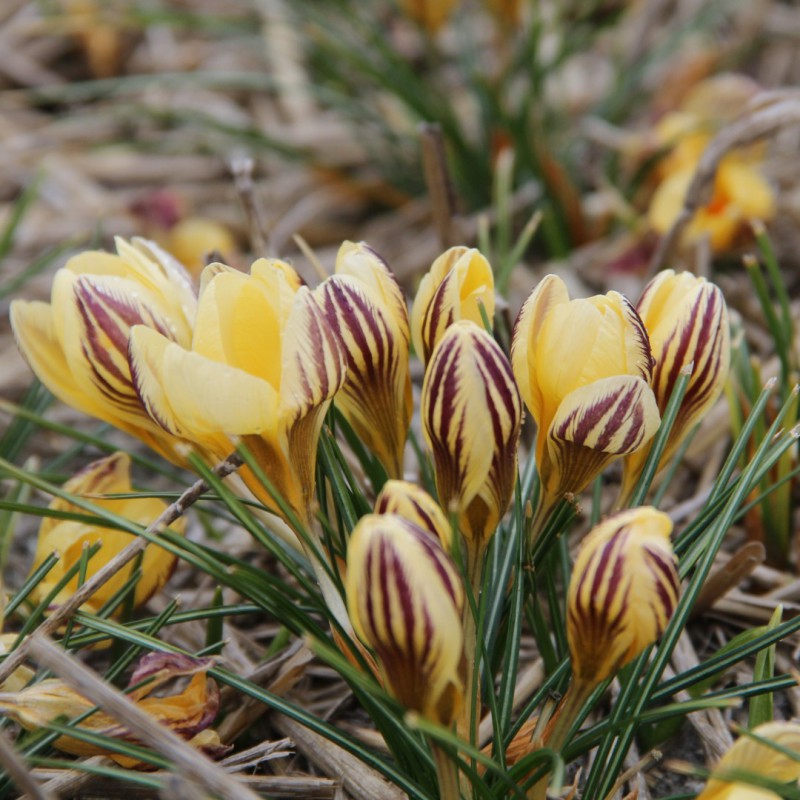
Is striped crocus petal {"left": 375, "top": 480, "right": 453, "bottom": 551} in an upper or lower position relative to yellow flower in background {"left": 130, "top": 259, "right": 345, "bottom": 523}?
lower

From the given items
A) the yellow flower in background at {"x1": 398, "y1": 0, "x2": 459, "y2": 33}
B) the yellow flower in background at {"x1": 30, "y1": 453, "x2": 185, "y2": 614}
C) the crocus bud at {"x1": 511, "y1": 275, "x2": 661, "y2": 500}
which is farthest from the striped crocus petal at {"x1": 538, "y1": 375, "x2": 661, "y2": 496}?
the yellow flower in background at {"x1": 398, "y1": 0, "x2": 459, "y2": 33}

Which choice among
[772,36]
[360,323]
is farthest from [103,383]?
[772,36]

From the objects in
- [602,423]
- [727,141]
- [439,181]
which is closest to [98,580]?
[602,423]

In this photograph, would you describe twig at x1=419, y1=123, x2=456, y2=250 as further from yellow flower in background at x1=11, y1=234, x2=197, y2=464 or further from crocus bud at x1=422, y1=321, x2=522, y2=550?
crocus bud at x1=422, y1=321, x2=522, y2=550

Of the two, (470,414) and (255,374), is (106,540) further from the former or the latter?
(470,414)

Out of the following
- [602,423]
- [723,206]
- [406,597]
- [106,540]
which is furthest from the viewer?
[723,206]

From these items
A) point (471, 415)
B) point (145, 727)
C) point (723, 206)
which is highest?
point (471, 415)

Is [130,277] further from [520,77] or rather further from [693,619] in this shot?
[520,77]
